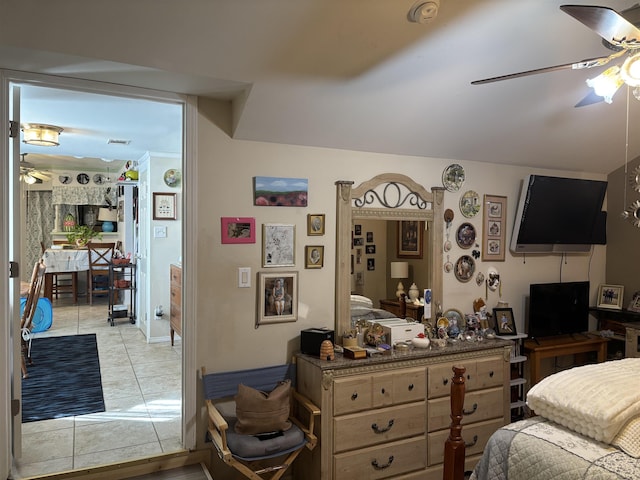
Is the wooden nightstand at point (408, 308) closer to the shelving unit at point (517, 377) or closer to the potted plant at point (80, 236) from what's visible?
the shelving unit at point (517, 377)

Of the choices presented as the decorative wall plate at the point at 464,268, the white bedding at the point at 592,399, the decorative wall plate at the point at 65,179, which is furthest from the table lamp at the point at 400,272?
the decorative wall plate at the point at 65,179

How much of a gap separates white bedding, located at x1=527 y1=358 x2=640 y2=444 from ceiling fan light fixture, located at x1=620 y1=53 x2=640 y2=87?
3.96 feet

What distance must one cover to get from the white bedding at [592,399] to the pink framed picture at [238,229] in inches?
68.7

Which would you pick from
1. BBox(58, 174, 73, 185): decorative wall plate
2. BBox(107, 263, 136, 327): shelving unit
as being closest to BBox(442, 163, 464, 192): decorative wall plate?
BBox(107, 263, 136, 327): shelving unit

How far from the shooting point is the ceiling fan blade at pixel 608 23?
4.63 ft

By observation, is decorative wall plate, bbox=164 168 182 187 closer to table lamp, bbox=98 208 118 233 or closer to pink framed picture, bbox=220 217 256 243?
pink framed picture, bbox=220 217 256 243

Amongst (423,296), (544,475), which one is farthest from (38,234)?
(544,475)

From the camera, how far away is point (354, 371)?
105 inches

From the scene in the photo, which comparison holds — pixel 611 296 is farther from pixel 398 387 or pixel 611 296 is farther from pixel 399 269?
pixel 398 387

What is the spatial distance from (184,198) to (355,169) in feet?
3.89

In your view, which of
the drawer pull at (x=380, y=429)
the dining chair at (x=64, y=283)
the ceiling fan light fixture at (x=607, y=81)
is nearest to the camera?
the ceiling fan light fixture at (x=607, y=81)

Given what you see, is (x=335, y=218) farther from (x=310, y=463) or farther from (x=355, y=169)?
(x=310, y=463)

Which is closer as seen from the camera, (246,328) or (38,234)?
(246,328)

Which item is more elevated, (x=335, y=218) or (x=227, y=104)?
(x=227, y=104)
